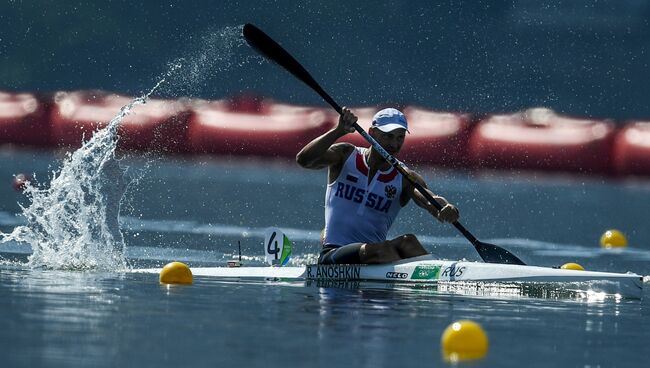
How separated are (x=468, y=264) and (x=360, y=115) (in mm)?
9772

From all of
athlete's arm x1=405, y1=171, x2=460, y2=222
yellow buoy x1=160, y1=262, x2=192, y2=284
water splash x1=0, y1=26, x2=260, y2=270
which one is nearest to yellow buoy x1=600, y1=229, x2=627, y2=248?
water splash x1=0, y1=26, x2=260, y2=270

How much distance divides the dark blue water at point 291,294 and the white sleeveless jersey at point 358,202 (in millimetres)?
800

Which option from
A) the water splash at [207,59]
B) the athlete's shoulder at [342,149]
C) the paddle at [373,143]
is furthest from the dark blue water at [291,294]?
the water splash at [207,59]

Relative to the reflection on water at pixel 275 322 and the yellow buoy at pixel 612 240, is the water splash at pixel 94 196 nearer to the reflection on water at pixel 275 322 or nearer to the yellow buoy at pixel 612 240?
the reflection on water at pixel 275 322

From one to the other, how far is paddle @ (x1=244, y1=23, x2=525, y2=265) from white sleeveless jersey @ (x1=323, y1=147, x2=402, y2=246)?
0.20 m

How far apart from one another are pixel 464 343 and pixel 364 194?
540 centimetres

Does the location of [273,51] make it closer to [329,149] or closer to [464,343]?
[329,149]

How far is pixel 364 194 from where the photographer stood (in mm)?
11547

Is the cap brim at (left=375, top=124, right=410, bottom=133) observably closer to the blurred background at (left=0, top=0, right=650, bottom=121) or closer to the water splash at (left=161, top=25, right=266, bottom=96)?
the blurred background at (left=0, top=0, right=650, bottom=121)

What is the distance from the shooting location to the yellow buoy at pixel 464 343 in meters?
6.19

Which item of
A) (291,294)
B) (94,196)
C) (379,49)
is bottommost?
(291,294)

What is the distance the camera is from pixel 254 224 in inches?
768

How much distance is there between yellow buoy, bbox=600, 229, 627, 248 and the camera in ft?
57.3

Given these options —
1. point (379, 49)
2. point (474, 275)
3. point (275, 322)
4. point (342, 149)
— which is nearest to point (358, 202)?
point (342, 149)
